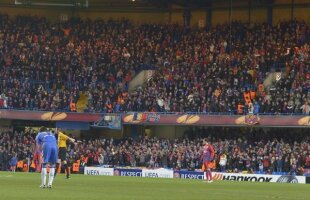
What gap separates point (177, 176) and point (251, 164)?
15.1 ft

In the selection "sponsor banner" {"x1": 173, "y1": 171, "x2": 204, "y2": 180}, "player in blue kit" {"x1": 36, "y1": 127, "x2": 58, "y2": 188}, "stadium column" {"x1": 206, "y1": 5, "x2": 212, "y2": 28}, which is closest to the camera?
"player in blue kit" {"x1": 36, "y1": 127, "x2": 58, "y2": 188}

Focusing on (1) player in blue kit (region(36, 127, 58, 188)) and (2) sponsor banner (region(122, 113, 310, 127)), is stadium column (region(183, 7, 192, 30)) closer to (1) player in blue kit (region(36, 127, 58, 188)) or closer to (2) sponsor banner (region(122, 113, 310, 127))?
(2) sponsor banner (region(122, 113, 310, 127))

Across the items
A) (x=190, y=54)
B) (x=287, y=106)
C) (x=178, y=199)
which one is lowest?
(x=178, y=199)

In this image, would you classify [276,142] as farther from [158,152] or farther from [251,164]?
[158,152]

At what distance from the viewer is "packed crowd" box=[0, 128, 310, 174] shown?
49562 mm

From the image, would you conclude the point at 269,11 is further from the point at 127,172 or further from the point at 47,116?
the point at 127,172

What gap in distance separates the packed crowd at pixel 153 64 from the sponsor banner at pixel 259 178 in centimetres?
727

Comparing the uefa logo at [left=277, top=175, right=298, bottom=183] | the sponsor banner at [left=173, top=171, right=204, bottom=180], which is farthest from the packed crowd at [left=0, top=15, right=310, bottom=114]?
the sponsor banner at [left=173, top=171, right=204, bottom=180]

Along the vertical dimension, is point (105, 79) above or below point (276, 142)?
above

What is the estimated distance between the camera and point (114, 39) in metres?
68.8

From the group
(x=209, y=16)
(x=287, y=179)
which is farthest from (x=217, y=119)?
(x=209, y=16)

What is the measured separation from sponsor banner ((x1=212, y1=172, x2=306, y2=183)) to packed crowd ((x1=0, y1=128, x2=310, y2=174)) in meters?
2.24

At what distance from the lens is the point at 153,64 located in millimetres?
65312

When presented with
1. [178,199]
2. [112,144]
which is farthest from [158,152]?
[178,199]
